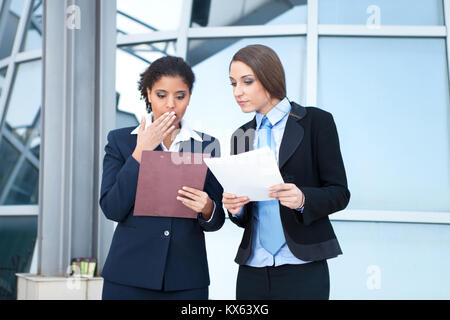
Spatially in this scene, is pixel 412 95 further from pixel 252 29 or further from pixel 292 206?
pixel 292 206

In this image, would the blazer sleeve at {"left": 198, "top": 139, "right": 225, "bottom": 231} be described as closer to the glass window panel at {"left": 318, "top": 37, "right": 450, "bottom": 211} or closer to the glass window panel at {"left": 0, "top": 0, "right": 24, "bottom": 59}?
the glass window panel at {"left": 318, "top": 37, "right": 450, "bottom": 211}

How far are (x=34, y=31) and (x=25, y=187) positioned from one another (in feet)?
4.75

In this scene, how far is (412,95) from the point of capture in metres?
3.62

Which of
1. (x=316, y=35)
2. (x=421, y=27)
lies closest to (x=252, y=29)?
(x=316, y=35)

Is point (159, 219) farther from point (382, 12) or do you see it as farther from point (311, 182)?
point (382, 12)

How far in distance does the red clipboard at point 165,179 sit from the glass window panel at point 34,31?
3.45 meters

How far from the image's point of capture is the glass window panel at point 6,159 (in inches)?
176

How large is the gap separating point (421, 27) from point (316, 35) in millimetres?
734

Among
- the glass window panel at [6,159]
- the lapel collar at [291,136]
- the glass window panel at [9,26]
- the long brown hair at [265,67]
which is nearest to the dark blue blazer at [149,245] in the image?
the lapel collar at [291,136]

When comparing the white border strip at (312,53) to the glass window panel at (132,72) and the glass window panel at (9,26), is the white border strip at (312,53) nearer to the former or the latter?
the glass window panel at (132,72)

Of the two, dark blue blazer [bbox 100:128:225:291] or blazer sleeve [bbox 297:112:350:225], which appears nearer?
blazer sleeve [bbox 297:112:350:225]

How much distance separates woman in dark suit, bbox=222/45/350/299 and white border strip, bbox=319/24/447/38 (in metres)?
2.34

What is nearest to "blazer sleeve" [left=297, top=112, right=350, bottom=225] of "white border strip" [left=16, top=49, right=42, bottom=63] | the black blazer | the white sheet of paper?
the black blazer

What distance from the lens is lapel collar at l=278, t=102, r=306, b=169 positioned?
148 centimetres
